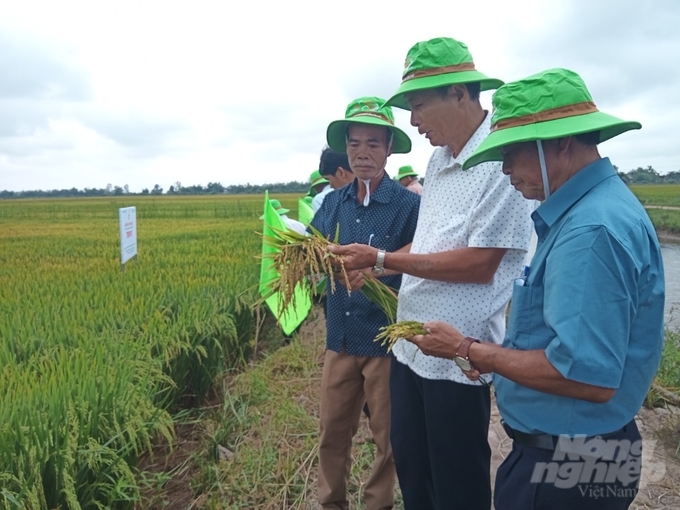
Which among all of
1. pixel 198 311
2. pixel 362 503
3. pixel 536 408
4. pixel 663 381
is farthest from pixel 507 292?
pixel 663 381

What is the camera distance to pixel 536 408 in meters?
1.27

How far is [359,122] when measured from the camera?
94.0 inches

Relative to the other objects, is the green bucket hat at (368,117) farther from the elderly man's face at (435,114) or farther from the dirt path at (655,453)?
the dirt path at (655,453)

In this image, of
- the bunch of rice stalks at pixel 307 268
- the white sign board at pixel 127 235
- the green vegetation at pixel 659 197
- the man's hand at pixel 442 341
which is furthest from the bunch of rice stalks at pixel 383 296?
the green vegetation at pixel 659 197

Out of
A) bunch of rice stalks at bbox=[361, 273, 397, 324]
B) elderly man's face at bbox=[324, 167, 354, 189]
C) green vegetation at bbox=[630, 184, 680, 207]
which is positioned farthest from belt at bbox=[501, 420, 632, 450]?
green vegetation at bbox=[630, 184, 680, 207]

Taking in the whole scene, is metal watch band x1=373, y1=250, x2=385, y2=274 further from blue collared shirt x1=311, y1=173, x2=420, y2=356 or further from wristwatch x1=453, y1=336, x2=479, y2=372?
wristwatch x1=453, y1=336, x2=479, y2=372

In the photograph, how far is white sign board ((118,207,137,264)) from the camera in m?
5.78

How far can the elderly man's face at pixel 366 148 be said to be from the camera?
2.40 m

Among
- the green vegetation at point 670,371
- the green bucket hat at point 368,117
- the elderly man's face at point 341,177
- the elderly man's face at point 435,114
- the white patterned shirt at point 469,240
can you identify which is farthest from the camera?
the green vegetation at point 670,371

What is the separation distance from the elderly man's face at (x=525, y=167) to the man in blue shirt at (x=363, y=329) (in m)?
1.03

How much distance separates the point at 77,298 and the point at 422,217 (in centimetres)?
324

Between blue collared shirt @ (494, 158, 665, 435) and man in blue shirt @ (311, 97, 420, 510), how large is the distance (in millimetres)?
1064

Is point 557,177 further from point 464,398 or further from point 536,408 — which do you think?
point 464,398

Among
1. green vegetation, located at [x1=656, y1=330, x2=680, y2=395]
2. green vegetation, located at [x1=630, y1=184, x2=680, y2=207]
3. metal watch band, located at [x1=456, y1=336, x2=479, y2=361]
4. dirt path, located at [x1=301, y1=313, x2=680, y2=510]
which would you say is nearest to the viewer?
metal watch band, located at [x1=456, y1=336, x2=479, y2=361]
